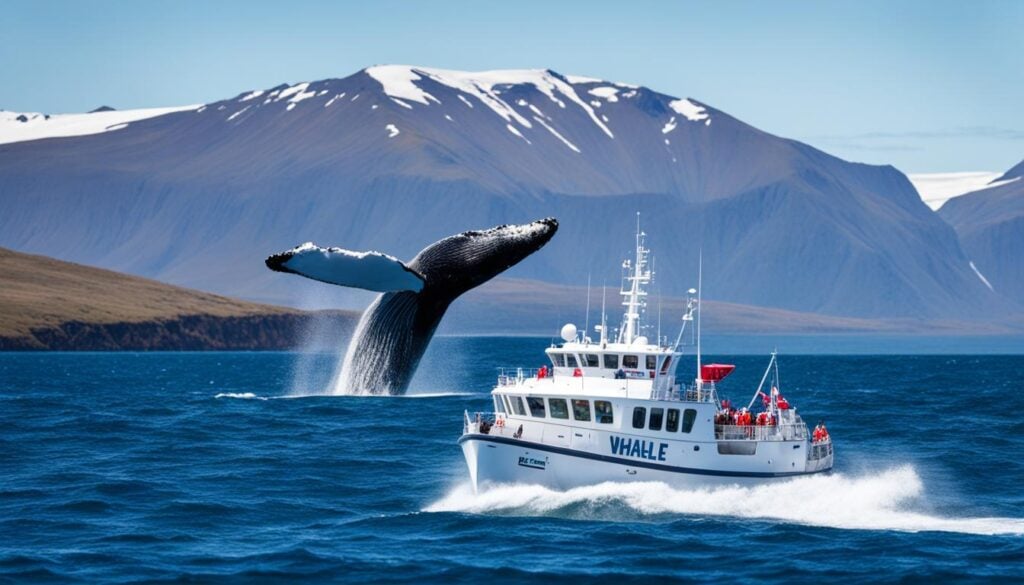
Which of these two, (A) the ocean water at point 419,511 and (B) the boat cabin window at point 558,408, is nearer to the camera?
(A) the ocean water at point 419,511

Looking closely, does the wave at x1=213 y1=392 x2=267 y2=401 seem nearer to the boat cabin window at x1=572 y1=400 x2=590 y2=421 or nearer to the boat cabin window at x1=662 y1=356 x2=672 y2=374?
the boat cabin window at x1=662 y1=356 x2=672 y2=374

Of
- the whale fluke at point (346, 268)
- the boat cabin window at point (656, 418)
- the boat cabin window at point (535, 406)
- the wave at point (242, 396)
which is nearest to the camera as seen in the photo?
the boat cabin window at point (656, 418)

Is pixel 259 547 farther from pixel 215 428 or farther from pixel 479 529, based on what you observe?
pixel 215 428

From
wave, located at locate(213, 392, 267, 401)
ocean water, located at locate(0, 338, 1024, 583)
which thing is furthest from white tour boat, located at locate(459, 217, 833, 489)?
wave, located at locate(213, 392, 267, 401)

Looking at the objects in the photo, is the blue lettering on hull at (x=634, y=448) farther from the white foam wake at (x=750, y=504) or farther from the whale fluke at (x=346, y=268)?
the whale fluke at (x=346, y=268)

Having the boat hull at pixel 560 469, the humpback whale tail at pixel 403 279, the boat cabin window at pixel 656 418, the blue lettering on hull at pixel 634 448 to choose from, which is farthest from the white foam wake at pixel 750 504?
the humpback whale tail at pixel 403 279

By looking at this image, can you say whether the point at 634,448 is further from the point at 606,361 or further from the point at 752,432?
the point at 752,432

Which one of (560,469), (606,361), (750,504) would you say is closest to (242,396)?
(606,361)

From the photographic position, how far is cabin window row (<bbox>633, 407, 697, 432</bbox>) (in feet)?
110

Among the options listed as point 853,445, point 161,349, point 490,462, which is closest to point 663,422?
point 490,462

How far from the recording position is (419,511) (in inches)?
1331

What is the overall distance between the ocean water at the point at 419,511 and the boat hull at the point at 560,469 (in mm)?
251

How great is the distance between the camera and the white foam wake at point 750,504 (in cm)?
3284

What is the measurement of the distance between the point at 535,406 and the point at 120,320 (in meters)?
141
